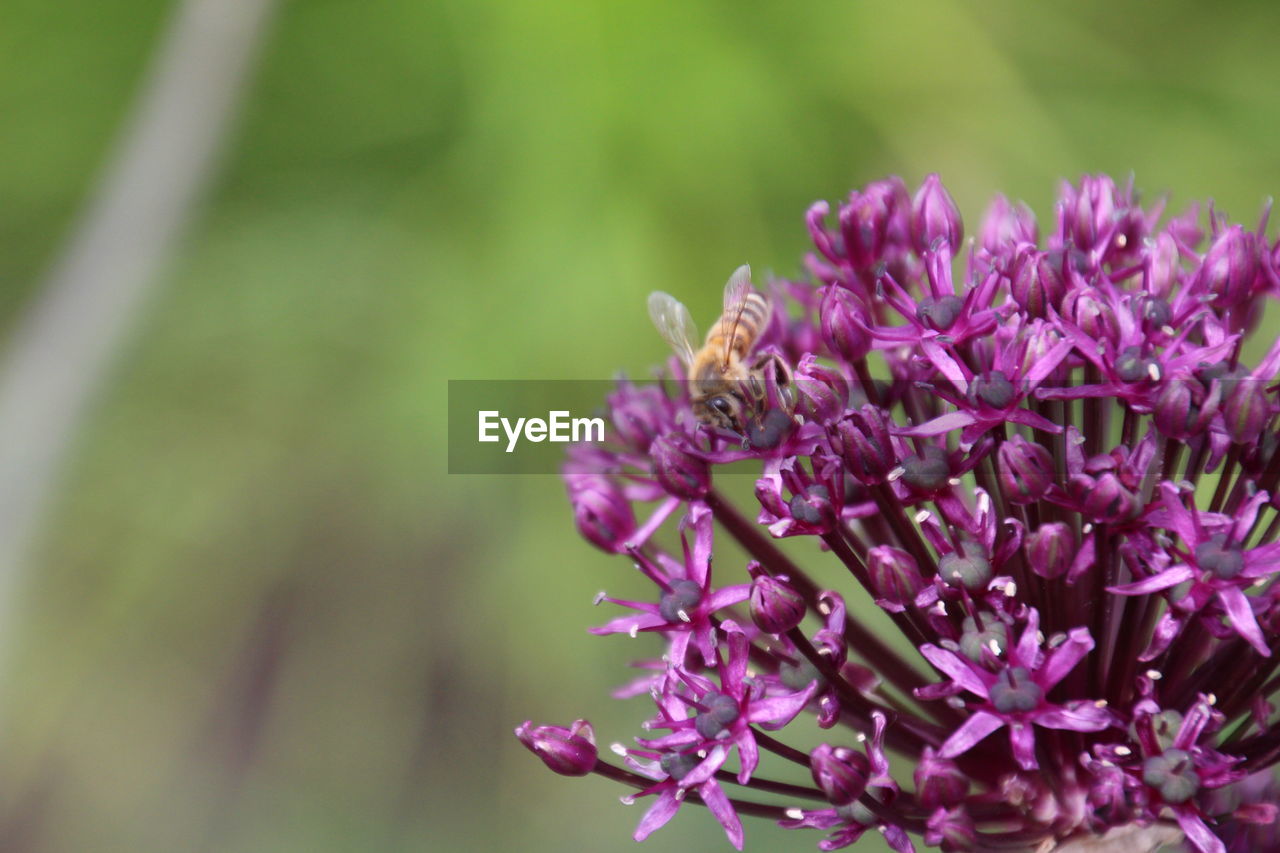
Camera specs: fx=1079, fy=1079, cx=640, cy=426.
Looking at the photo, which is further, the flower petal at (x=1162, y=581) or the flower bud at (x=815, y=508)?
the flower bud at (x=815, y=508)

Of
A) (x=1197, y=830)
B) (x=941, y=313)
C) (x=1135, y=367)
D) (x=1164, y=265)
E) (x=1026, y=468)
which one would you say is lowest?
(x=1197, y=830)

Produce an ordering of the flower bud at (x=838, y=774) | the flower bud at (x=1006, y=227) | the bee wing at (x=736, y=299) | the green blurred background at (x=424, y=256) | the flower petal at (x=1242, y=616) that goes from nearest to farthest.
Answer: the flower petal at (x=1242, y=616) → the flower bud at (x=838, y=774) → the flower bud at (x=1006, y=227) → the bee wing at (x=736, y=299) → the green blurred background at (x=424, y=256)

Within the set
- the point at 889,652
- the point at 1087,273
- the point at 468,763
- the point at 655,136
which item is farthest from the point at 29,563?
the point at 1087,273

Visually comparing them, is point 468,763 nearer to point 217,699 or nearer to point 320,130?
point 217,699

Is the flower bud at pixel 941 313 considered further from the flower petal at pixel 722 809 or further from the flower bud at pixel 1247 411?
the flower petal at pixel 722 809

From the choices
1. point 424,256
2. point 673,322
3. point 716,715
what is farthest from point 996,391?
point 424,256

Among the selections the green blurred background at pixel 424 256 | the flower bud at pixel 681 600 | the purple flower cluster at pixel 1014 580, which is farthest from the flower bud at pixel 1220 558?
the green blurred background at pixel 424 256

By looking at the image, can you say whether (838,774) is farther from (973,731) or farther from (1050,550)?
(1050,550)

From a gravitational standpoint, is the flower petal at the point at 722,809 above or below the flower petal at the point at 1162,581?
below
